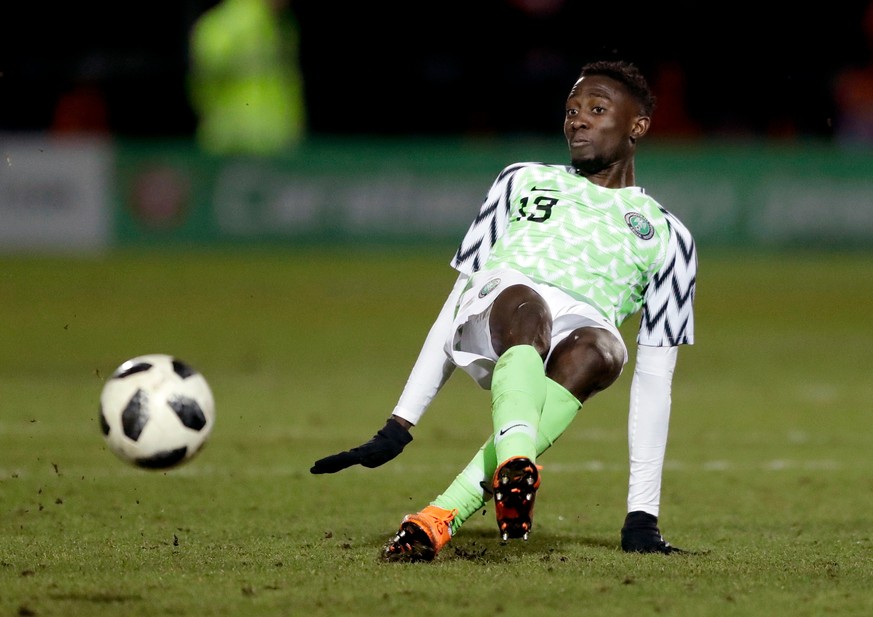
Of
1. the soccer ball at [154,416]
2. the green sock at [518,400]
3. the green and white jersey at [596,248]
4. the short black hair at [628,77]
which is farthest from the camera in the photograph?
the short black hair at [628,77]

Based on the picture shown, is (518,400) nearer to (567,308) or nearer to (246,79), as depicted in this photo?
(567,308)

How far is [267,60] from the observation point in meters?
14.8

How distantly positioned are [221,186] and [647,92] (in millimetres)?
9695

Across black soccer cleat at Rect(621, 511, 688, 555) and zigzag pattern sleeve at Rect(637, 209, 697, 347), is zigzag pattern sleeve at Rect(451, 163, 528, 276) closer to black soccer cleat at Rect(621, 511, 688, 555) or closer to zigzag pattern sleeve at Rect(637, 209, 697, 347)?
zigzag pattern sleeve at Rect(637, 209, 697, 347)

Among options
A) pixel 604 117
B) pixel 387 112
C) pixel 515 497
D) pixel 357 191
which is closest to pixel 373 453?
pixel 515 497

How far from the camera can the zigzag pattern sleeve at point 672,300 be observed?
541cm

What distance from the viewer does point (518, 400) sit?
4.71 meters

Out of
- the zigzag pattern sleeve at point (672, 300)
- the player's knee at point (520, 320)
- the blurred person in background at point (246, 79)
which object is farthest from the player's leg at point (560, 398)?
the blurred person in background at point (246, 79)

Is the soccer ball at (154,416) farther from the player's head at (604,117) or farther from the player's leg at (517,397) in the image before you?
the player's head at (604,117)

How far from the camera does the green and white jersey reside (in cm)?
527

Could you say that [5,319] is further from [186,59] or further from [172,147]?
[186,59]

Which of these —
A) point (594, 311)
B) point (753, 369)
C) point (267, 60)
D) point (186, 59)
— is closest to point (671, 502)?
point (594, 311)

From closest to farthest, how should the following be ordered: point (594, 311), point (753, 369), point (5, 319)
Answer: point (594, 311) < point (753, 369) < point (5, 319)

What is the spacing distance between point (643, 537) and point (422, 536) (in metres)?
0.94
